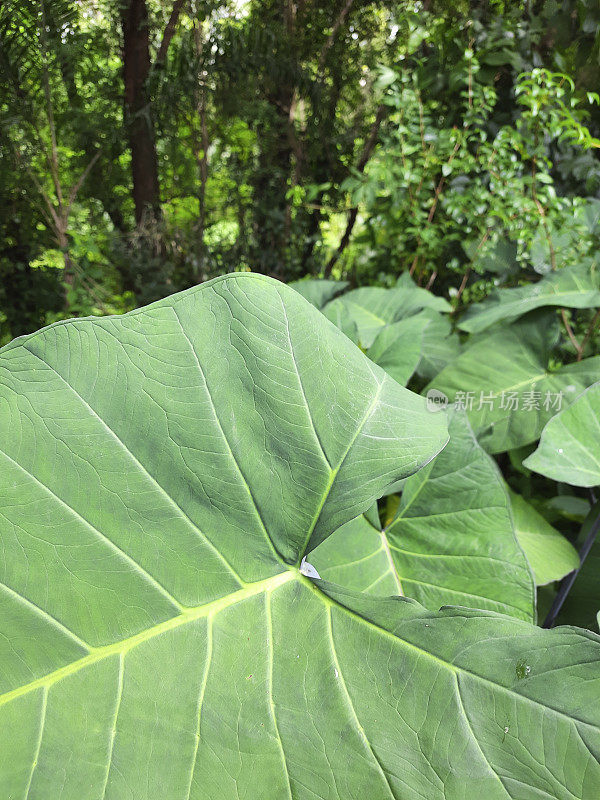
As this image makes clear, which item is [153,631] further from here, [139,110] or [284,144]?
[284,144]

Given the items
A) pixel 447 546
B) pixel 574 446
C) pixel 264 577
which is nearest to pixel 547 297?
pixel 574 446

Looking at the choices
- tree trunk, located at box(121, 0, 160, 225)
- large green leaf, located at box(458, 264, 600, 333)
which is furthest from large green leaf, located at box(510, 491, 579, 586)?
tree trunk, located at box(121, 0, 160, 225)

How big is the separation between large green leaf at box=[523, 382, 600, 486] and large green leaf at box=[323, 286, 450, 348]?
653mm

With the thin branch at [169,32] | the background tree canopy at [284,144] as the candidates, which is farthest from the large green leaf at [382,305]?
the thin branch at [169,32]

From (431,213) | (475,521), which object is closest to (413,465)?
(475,521)

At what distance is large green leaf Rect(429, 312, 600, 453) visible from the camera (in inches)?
45.7

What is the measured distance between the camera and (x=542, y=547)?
92cm

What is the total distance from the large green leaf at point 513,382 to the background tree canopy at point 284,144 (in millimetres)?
605

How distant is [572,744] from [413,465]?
0.73 feet

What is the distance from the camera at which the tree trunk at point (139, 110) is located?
2.33m

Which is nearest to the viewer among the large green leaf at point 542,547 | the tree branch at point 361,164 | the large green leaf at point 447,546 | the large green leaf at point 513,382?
the large green leaf at point 447,546

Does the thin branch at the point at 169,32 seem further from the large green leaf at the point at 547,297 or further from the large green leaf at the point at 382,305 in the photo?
the large green leaf at the point at 547,297

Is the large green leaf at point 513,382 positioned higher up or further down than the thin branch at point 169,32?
further down

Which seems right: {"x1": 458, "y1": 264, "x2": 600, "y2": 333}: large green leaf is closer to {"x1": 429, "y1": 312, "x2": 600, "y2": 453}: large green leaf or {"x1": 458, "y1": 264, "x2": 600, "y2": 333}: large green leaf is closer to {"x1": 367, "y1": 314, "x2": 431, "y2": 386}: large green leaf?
{"x1": 429, "y1": 312, "x2": 600, "y2": 453}: large green leaf
